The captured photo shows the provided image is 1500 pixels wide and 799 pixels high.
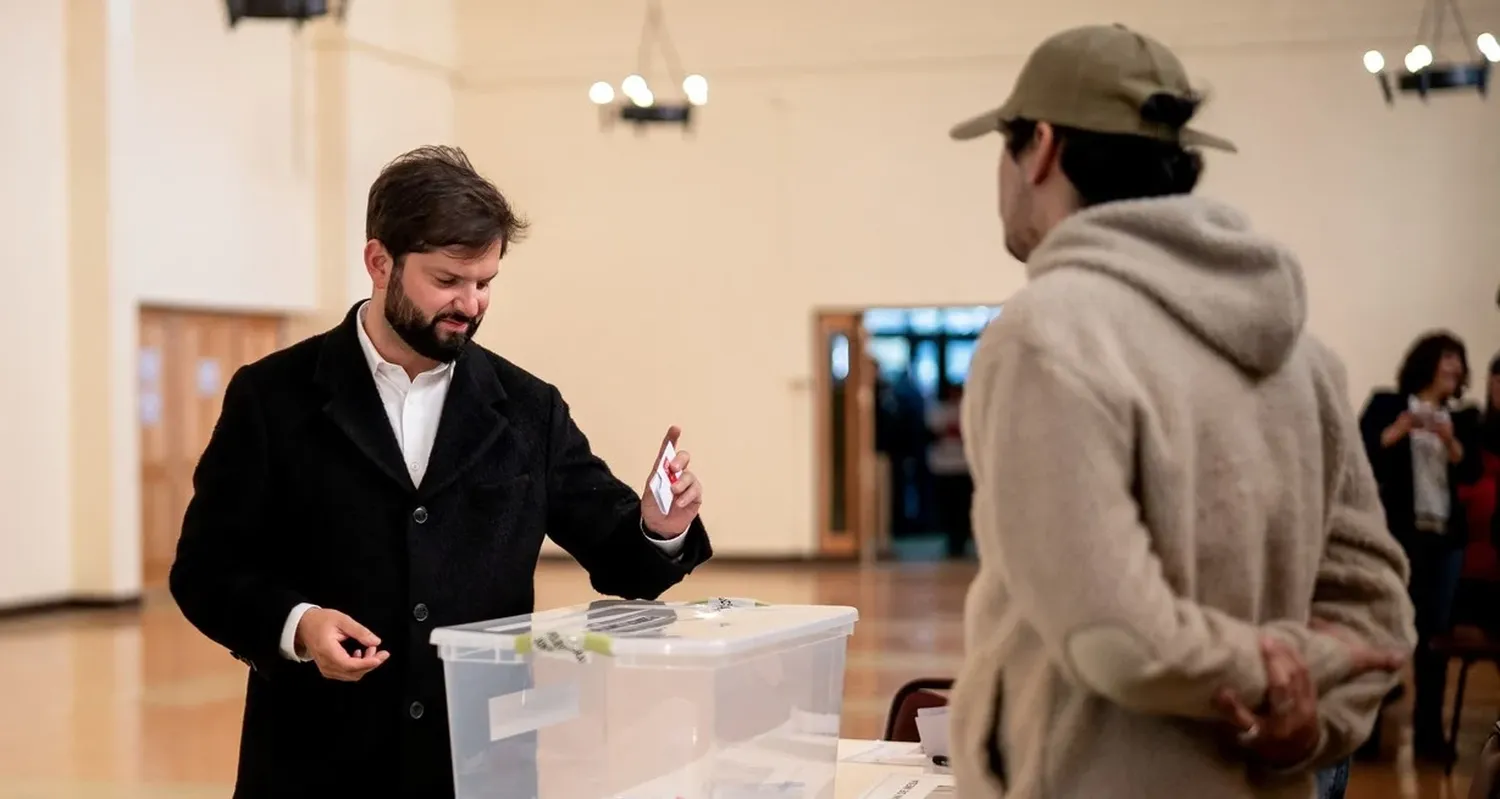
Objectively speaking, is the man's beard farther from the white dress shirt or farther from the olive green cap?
the olive green cap

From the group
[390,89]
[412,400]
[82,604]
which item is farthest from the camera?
[390,89]

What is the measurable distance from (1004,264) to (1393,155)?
337 cm

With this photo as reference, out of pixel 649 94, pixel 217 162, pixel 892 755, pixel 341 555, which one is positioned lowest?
pixel 892 755

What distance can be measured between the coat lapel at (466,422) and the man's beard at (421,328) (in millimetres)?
77

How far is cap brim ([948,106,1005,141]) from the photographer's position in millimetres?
1764

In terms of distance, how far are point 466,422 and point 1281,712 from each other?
1.36 m

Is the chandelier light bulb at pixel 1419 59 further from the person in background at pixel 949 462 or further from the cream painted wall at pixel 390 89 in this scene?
the cream painted wall at pixel 390 89

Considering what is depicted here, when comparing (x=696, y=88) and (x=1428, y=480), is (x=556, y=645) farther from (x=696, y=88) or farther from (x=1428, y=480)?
(x=696, y=88)

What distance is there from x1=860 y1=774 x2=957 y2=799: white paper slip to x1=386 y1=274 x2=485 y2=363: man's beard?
37.1 inches

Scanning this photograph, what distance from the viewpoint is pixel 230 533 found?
2.49 meters

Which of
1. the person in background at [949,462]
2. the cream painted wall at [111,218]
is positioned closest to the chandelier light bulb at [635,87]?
the cream painted wall at [111,218]

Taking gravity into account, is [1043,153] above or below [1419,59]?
below

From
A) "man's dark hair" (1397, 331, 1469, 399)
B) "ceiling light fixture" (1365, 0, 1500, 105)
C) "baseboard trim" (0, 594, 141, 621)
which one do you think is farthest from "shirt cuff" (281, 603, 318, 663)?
"ceiling light fixture" (1365, 0, 1500, 105)

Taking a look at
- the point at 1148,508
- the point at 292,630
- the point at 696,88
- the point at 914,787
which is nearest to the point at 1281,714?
the point at 1148,508
